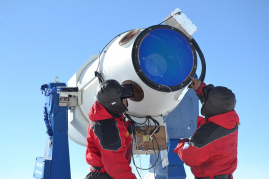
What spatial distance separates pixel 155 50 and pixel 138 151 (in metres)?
1.08

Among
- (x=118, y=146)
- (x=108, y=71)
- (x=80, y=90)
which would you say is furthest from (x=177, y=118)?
(x=118, y=146)

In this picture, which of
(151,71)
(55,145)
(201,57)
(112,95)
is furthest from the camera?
(55,145)

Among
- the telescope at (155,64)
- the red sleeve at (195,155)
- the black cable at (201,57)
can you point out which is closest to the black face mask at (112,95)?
the telescope at (155,64)

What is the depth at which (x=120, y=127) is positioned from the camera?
2.99 m

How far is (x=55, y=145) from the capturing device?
14.7 ft

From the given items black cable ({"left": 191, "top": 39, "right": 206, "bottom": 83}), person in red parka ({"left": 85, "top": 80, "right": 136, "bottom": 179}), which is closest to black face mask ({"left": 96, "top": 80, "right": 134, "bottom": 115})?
person in red parka ({"left": 85, "top": 80, "right": 136, "bottom": 179})

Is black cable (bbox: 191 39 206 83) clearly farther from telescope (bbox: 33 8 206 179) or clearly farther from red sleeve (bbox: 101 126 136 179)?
red sleeve (bbox: 101 126 136 179)

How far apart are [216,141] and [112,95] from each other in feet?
3.43

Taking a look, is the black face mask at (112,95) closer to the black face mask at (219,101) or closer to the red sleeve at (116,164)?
the red sleeve at (116,164)

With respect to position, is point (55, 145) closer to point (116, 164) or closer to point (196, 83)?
point (116, 164)

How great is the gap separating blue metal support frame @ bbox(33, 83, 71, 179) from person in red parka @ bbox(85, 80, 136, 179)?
156 cm

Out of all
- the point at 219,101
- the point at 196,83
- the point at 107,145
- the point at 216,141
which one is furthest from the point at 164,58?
the point at 107,145

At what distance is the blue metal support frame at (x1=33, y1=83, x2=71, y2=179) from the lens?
14.6ft

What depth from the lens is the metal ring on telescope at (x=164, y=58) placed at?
316 cm
